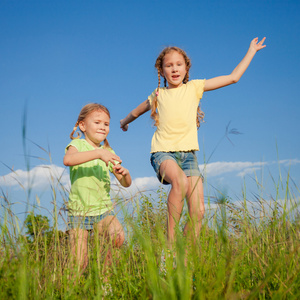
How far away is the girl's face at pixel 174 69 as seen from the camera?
14.5 ft

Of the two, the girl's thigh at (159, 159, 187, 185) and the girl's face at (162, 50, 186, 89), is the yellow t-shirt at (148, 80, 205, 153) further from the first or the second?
the girl's thigh at (159, 159, 187, 185)

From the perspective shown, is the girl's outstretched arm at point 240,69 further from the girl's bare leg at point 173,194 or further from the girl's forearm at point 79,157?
the girl's forearm at point 79,157

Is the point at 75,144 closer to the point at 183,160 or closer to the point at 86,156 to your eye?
the point at 86,156

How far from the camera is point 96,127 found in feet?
13.3

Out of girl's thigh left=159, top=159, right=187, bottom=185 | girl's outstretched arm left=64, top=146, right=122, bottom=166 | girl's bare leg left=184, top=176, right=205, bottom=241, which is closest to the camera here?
girl's bare leg left=184, top=176, right=205, bottom=241

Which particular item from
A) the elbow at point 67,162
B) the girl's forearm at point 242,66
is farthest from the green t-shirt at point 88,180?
the girl's forearm at point 242,66

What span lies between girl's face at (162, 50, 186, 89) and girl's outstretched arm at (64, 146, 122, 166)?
5.14ft

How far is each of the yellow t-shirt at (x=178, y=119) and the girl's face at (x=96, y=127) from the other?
630 mm

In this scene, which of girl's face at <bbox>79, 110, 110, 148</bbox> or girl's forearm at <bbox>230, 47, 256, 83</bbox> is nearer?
girl's face at <bbox>79, 110, 110, 148</bbox>

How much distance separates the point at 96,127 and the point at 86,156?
66 cm

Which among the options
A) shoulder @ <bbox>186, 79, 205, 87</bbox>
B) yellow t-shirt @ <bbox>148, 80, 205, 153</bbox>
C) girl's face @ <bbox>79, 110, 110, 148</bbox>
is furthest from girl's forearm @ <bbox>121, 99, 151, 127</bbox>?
girl's face @ <bbox>79, 110, 110, 148</bbox>

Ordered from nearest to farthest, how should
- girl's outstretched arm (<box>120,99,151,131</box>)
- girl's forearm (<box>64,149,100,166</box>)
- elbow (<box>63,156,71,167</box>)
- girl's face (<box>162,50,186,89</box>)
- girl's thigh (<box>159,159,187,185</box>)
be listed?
girl's forearm (<box>64,149,100,166</box>) → elbow (<box>63,156,71,167</box>) → girl's thigh (<box>159,159,187,185</box>) → girl's face (<box>162,50,186,89</box>) → girl's outstretched arm (<box>120,99,151,131</box>)

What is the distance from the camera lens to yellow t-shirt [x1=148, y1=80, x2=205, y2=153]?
415 cm

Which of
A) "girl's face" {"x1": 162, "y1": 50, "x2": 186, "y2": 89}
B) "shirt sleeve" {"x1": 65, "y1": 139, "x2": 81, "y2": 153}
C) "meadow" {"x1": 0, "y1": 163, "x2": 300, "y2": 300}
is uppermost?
"girl's face" {"x1": 162, "y1": 50, "x2": 186, "y2": 89}
